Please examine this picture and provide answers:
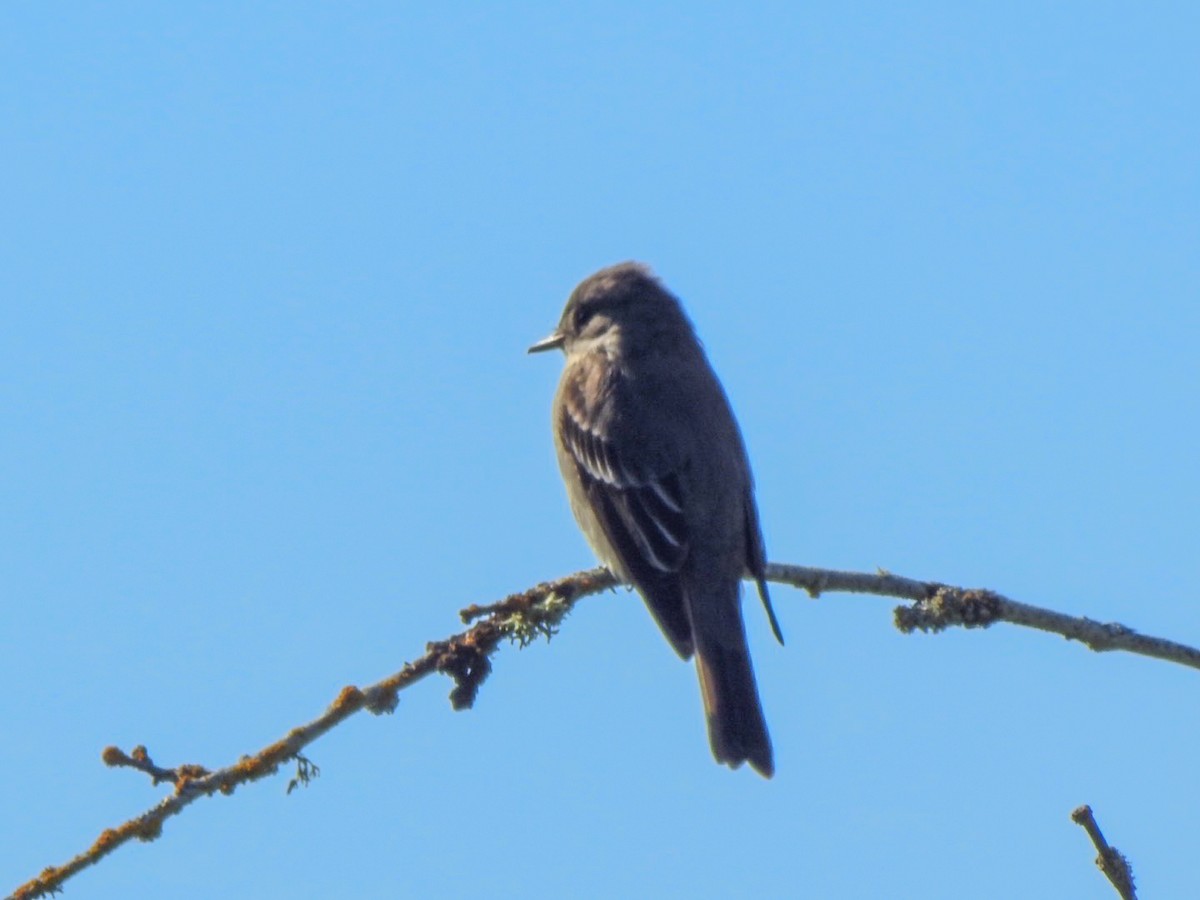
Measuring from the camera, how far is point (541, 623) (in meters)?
6.18

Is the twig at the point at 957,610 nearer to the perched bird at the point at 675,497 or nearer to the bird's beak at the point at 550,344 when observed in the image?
the perched bird at the point at 675,497

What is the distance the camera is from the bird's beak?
9938 millimetres

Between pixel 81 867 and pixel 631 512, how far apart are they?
384 centimetres

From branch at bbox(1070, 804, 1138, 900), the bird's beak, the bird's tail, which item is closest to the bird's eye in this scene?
the bird's beak

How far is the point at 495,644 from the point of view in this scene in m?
5.81

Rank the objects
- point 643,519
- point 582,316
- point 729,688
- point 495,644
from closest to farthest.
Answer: point 495,644, point 729,688, point 643,519, point 582,316

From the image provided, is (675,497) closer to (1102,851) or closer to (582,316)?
(582,316)

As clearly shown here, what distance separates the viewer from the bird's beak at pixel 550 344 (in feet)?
32.6

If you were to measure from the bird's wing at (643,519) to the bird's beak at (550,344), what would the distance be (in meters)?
1.53

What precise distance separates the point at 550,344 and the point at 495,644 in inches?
171

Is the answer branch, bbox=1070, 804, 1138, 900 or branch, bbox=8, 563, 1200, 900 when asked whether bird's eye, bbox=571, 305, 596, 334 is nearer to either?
branch, bbox=8, 563, 1200, 900

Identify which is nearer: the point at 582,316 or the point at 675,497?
the point at 675,497

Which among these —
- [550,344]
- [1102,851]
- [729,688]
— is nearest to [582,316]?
[550,344]

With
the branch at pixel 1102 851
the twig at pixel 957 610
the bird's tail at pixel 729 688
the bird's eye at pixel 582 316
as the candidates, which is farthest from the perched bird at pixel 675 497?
the branch at pixel 1102 851
